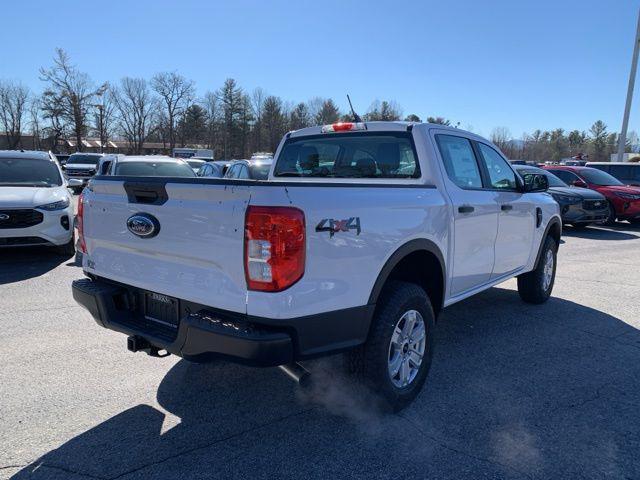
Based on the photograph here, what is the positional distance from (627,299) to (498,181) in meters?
3.15

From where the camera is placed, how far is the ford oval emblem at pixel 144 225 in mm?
2823

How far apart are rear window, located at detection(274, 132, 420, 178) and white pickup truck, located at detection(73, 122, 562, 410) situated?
0.05 feet

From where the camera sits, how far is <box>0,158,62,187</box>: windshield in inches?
319

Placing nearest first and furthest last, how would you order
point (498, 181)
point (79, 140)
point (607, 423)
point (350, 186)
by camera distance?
point (350, 186) < point (607, 423) < point (498, 181) < point (79, 140)

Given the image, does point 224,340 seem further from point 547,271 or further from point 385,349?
point 547,271

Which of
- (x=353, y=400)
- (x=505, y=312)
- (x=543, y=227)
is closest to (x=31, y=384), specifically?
(x=353, y=400)

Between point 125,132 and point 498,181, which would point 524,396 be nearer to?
point 498,181

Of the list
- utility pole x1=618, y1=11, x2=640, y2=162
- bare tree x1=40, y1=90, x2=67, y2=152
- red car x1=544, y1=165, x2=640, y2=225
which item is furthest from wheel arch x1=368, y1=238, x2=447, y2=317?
bare tree x1=40, y1=90, x2=67, y2=152

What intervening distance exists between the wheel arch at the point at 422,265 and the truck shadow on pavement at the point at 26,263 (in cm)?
539

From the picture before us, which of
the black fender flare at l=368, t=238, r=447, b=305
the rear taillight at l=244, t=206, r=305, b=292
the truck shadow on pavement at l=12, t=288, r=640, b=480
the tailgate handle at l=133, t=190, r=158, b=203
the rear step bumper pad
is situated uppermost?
the tailgate handle at l=133, t=190, r=158, b=203

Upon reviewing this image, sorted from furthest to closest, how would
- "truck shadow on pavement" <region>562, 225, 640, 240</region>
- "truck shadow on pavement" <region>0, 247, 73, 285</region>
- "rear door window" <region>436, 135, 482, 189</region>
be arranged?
"truck shadow on pavement" <region>562, 225, 640, 240</region> < "truck shadow on pavement" <region>0, 247, 73, 285</region> < "rear door window" <region>436, 135, 482, 189</region>

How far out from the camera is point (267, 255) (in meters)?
2.40

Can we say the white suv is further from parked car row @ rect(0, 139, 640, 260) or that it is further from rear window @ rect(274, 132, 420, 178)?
rear window @ rect(274, 132, 420, 178)

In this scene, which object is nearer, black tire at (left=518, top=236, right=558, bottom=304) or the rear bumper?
the rear bumper
